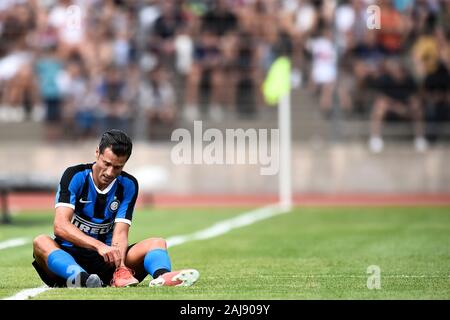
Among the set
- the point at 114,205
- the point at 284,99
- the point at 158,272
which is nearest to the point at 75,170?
the point at 114,205

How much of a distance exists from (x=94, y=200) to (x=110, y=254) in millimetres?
557

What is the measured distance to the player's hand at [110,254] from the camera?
29.9 ft

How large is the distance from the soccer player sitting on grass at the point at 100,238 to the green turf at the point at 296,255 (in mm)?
193

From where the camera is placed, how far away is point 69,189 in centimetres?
931

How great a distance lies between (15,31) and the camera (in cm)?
2848

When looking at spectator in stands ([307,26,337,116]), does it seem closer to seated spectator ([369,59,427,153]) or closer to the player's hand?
seated spectator ([369,59,427,153])

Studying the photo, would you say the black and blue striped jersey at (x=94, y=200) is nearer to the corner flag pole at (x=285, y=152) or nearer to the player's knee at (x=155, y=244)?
the player's knee at (x=155, y=244)

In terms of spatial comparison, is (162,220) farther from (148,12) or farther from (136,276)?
(136,276)

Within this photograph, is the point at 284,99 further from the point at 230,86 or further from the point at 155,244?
the point at 155,244

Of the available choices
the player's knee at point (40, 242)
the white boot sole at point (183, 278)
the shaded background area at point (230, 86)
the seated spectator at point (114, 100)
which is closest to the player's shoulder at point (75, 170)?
the player's knee at point (40, 242)

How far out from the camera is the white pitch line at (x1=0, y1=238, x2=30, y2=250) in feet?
48.8

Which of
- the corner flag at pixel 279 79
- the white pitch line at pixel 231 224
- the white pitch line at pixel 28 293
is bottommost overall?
the white pitch line at pixel 231 224

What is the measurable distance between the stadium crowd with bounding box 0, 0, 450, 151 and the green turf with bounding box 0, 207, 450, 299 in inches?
185
